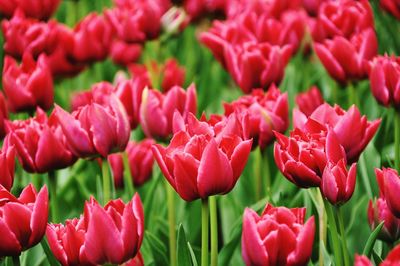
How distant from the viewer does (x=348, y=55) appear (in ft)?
6.00

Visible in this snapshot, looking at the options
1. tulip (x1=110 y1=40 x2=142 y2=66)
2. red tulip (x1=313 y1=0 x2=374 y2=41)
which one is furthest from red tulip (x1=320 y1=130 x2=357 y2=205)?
tulip (x1=110 y1=40 x2=142 y2=66)

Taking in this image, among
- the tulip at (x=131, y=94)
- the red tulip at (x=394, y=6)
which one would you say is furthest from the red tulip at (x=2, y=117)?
the red tulip at (x=394, y=6)

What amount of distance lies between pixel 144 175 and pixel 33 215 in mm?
640

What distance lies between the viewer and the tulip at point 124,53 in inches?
111

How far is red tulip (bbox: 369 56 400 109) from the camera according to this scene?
1595 millimetres

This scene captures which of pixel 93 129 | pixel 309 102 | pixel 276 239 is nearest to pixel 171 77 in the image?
pixel 309 102

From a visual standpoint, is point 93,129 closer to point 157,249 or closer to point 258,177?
point 157,249

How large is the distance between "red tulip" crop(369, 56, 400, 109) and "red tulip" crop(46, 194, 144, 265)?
62 centimetres

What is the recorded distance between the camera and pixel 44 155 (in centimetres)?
157

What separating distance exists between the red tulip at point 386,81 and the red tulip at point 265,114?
187 mm

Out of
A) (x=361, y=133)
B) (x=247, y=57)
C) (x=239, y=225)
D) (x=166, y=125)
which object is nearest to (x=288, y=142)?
(x=361, y=133)

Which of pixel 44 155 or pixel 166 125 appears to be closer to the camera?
pixel 44 155

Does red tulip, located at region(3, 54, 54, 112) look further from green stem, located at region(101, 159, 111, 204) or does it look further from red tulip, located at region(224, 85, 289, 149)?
red tulip, located at region(224, 85, 289, 149)

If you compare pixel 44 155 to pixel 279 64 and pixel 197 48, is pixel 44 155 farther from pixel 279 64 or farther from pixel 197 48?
pixel 197 48
